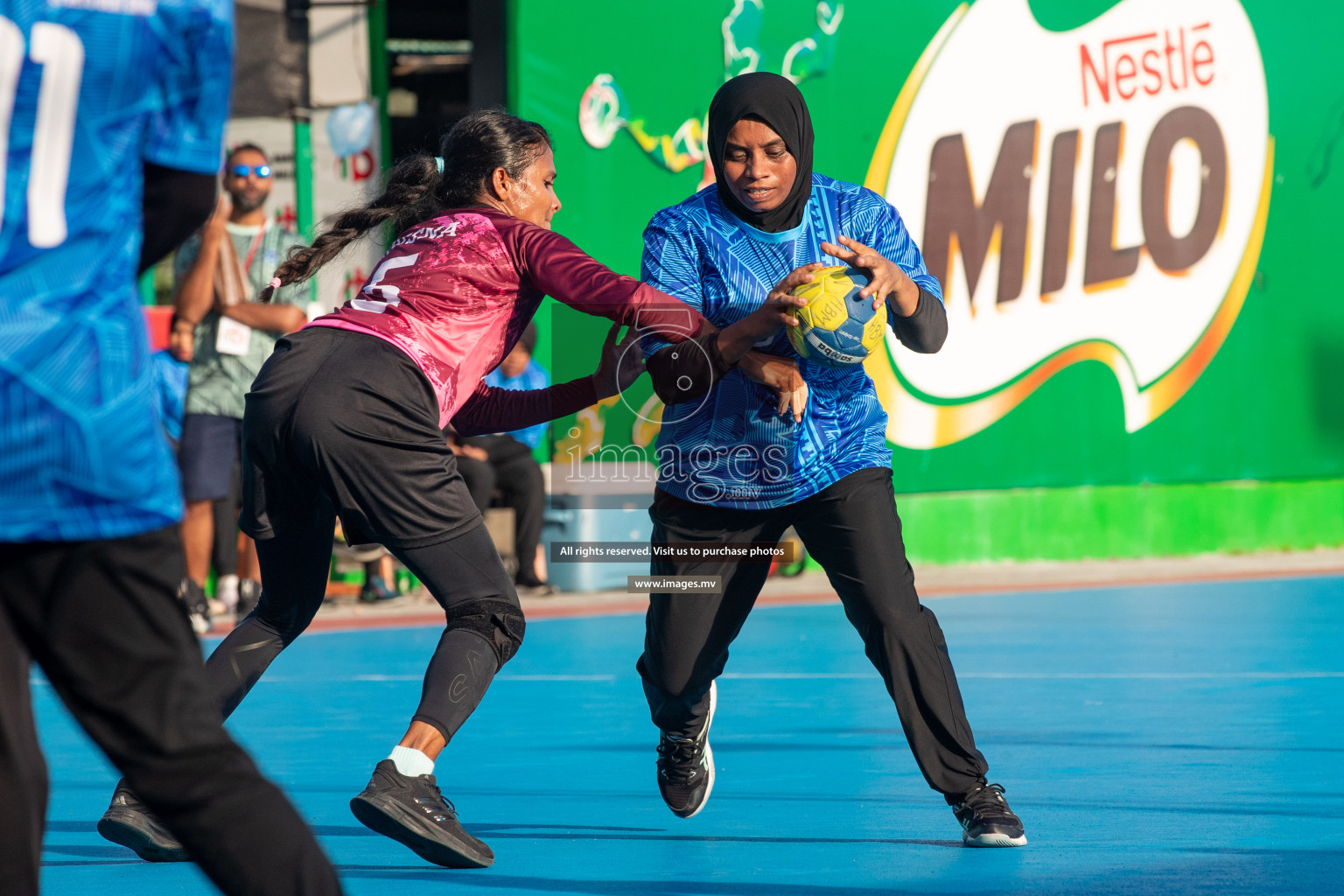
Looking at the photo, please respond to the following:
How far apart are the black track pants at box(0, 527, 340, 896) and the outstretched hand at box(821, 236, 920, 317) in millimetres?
2031

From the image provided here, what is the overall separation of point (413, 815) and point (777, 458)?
52.5 inches

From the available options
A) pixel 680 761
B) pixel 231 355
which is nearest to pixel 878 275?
pixel 680 761

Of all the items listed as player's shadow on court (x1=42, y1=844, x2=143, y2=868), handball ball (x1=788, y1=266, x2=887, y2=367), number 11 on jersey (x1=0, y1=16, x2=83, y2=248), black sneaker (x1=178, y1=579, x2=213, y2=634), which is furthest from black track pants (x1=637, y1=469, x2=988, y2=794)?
black sneaker (x1=178, y1=579, x2=213, y2=634)

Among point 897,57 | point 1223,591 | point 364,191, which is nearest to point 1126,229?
point 897,57

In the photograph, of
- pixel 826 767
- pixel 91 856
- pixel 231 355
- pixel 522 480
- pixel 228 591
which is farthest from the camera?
pixel 522 480

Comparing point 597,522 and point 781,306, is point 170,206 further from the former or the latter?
point 597,522

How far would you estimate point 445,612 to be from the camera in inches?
153

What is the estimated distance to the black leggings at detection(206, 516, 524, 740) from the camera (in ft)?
12.4

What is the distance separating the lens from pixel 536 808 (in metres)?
4.74

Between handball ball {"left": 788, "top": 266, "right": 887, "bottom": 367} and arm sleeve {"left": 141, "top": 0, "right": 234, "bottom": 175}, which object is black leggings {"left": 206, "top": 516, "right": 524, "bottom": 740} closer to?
handball ball {"left": 788, "top": 266, "right": 887, "bottom": 367}

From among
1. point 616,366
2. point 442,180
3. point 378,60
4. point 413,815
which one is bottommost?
point 413,815

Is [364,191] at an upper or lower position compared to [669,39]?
lower

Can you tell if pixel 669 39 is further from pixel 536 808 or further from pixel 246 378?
pixel 536 808

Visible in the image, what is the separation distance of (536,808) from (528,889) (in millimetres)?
957
